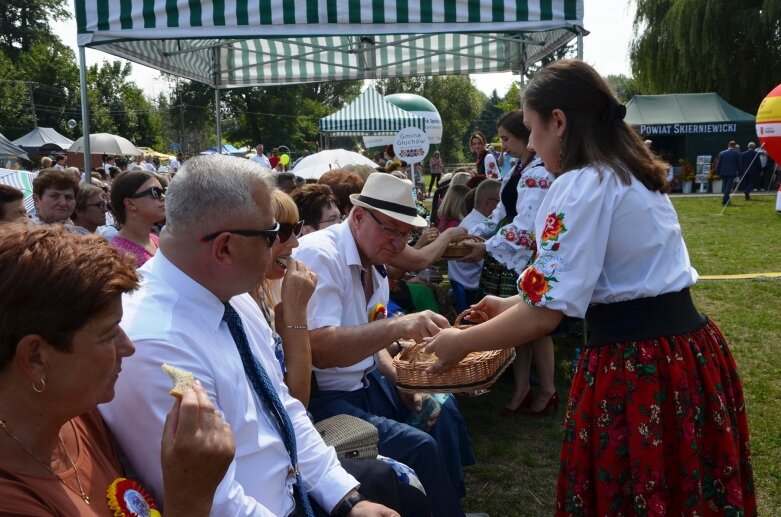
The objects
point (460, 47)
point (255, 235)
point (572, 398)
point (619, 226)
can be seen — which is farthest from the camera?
point (460, 47)

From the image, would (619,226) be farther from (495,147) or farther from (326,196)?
(495,147)

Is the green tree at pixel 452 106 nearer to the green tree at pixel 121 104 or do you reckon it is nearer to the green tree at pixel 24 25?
the green tree at pixel 121 104

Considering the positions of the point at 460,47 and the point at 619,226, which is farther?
the point at 460,47

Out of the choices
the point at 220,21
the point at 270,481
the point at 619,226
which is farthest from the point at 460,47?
the point at 270,481

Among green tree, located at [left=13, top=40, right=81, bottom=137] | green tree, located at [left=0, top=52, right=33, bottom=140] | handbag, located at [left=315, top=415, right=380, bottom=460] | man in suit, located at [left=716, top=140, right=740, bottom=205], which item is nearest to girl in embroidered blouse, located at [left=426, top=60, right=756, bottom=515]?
handbag, located at [left=315, top=415, right=380, bottom=460]

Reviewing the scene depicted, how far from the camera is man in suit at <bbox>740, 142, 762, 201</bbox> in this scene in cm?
2123

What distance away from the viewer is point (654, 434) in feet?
7.11

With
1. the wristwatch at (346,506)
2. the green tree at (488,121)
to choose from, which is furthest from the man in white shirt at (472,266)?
the green tree at (488,121)

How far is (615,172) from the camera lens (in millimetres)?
2184

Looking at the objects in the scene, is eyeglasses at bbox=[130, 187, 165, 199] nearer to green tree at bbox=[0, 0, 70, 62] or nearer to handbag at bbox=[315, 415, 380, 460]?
handbag at bbox=[315, 415, 380, 460]

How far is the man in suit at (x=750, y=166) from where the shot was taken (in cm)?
2123

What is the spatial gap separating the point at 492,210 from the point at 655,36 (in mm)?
23966

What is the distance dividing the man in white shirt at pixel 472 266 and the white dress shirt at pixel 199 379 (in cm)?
375

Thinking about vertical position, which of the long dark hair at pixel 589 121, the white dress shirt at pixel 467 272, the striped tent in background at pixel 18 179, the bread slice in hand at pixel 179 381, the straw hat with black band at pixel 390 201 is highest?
the striped tent in background at pixel 18 179
